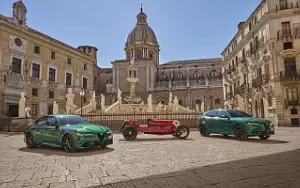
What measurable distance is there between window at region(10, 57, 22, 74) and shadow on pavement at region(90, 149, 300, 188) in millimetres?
24806

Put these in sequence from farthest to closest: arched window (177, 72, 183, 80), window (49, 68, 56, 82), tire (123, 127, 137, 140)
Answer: arched window (177, 72, 183, 80) → window (49, 68, 56, 82) → tire (123, 127, 137, 140)

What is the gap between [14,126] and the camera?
16547 millimetres

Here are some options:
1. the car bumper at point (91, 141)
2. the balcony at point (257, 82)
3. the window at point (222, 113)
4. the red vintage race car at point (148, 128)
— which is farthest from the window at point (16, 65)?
the balcony at point (257, 82)

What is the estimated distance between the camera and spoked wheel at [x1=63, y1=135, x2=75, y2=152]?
6.66m

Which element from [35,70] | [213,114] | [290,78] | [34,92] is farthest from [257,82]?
[35,70]

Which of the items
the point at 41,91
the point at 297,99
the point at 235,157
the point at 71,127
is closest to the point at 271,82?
the point at 297,99

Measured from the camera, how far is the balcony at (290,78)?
70.9 ft

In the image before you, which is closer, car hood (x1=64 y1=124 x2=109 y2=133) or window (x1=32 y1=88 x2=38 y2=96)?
car hood (x1=64 y1=124 x2=109 y2=133)

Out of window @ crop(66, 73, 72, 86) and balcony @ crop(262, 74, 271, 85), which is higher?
window @ crop(66, 73, 72, 86)

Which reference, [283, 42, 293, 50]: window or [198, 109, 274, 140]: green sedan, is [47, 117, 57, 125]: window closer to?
[198, 109, 274, 140]: green sedan

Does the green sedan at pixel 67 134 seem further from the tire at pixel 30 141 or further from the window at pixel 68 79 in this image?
the window at pixel 68 79

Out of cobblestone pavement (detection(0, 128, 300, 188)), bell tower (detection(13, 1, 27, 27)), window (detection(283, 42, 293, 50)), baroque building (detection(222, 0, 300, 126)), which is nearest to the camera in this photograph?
cobblestone pavement (detection(0, 128, 300, 188))

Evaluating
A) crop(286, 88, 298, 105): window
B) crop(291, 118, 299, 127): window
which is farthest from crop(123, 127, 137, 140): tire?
crop(291, 118, 299, 127): window

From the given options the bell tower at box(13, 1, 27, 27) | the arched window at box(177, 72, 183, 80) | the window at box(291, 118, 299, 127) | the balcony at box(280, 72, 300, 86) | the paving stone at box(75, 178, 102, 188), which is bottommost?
the window at box(291, 118, 299, 127)
